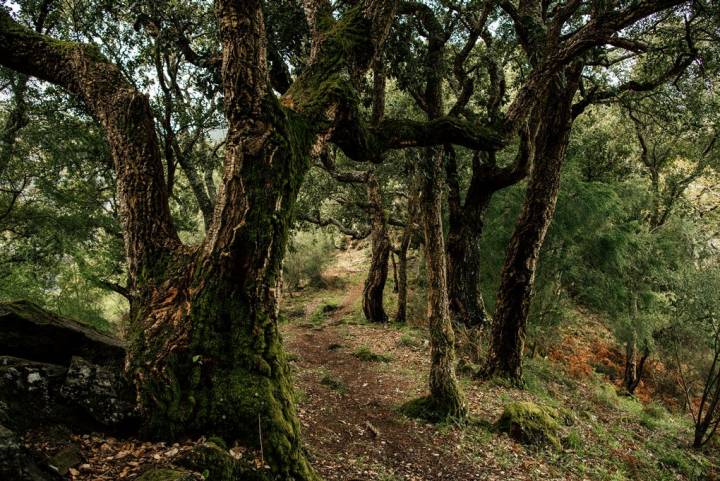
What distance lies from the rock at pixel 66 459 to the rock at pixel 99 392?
37 centimetres

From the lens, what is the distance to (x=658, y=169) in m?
19.9

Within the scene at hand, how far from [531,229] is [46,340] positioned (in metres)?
8.14

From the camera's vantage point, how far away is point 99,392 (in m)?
3.55

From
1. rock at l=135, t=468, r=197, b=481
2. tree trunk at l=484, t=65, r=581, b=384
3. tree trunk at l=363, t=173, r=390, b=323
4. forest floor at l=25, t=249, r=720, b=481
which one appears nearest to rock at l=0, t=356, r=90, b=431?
forest floor at l=25, t=249, r=720, b=481

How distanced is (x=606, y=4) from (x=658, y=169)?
1702cm

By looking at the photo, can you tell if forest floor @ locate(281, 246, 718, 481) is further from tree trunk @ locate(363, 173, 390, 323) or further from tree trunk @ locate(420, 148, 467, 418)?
tree trunk @ locate(363, 173, 390, 323)

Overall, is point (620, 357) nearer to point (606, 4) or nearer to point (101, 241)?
point (606, 4)

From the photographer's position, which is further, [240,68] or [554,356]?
[554,356]

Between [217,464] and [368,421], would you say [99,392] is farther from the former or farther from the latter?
[368,421]

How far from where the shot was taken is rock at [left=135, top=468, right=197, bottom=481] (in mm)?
2865

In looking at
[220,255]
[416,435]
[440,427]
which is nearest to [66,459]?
[220,255]

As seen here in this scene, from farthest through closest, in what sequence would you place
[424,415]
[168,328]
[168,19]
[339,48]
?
[168,19], [424,415], [339,48], [168,328]

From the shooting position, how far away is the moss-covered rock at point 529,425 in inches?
263

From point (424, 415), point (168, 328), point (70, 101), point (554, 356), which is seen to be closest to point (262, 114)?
point (168, 328)
